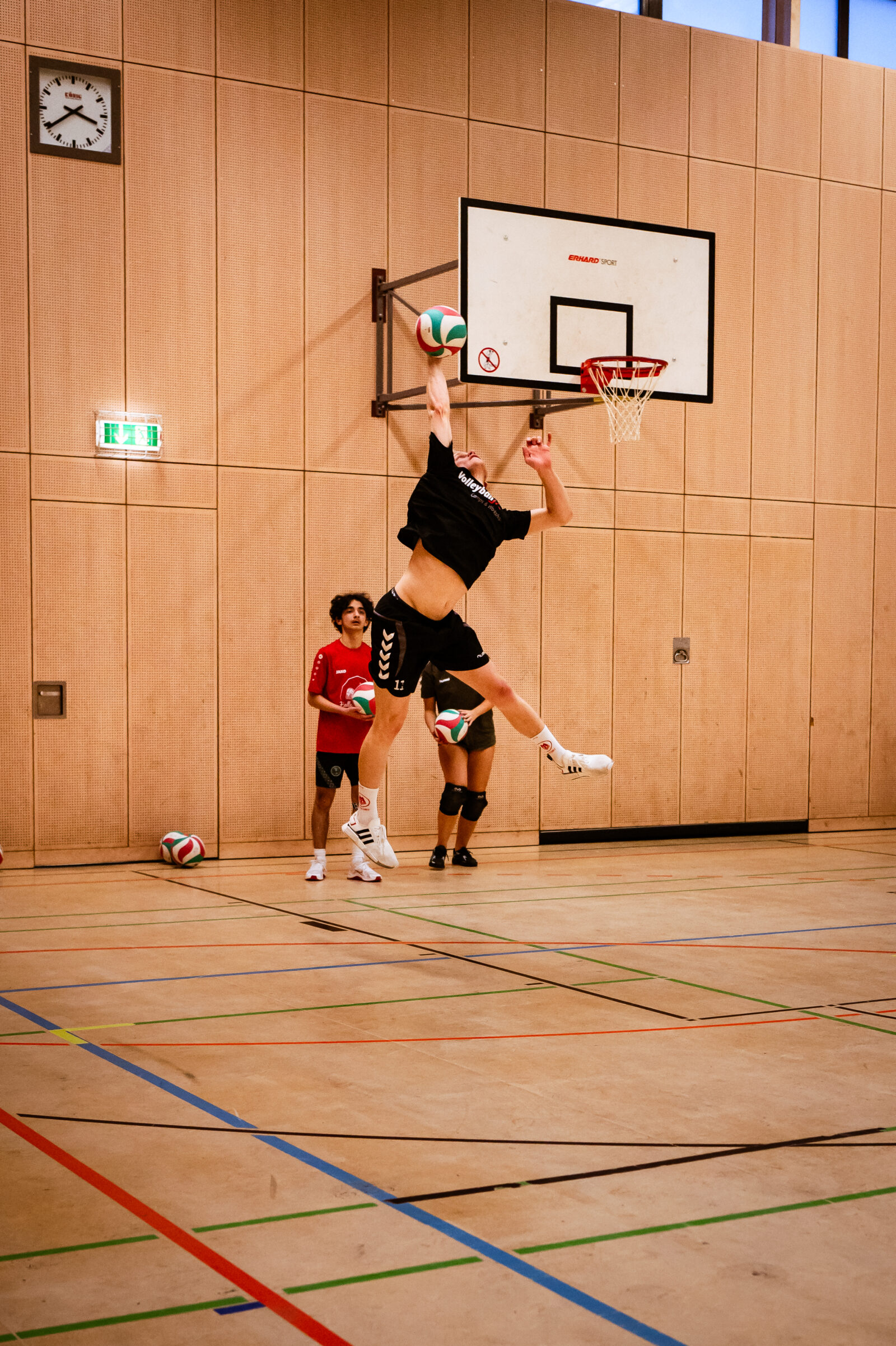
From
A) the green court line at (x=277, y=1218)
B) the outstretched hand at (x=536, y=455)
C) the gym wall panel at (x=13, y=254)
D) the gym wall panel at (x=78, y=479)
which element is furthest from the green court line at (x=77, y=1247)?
the gym wall panel at (x=13, y=254)

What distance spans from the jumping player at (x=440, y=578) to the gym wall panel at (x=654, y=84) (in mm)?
7006

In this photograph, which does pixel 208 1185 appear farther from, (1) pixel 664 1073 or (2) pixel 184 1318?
(1) pixel 664 1073

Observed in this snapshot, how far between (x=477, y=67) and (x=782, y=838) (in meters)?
7.79

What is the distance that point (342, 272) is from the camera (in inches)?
452

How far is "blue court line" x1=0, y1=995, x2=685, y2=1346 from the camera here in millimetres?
3080

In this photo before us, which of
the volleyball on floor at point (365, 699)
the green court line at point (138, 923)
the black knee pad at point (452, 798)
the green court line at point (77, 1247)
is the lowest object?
the green court line at point (138, 923)

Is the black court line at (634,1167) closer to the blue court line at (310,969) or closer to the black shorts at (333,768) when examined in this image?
the blue court line at (310,969)

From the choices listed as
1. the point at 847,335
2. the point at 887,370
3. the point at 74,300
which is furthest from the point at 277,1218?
the point at 887,370

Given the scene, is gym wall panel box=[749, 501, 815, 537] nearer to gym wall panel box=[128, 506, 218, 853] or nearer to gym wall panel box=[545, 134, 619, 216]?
gym wall panel box=[545, 134, 619, 216]

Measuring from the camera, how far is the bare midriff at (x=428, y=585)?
6848 mm

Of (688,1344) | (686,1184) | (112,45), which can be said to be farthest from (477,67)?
(688,1344)

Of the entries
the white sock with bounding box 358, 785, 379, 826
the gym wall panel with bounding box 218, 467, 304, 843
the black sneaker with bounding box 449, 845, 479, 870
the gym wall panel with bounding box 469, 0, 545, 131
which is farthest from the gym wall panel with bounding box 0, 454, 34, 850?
the gym wall panel with bounding box 469, 0, 545, 131

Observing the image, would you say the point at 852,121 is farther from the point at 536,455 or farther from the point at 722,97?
the point at 536,455

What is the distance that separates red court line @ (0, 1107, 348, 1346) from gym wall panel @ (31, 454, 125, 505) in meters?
6.76
